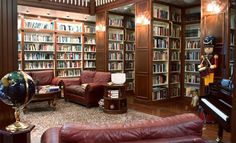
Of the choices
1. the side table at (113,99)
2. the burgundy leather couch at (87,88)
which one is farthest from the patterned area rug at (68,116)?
the burgundy leather couch at (87,88)

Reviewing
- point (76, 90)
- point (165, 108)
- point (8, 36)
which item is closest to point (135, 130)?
point (8, 36)

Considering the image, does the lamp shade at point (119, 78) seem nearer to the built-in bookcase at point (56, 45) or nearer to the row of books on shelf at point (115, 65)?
the row of books on shelf at point (115, 65)

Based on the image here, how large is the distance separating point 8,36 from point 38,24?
18.9ft

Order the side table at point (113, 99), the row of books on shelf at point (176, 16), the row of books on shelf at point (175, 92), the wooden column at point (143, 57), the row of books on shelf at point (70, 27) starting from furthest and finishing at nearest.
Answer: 1. the row of books on shelf at point (70, 27)
2. the row of books on shelf at point (175, 92)
3. the row of books on shelf at point (176, 16)
4. the wooden column at point (143, 57)
5. the side table at point (113, 99)

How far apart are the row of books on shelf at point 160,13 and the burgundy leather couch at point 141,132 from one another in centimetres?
516

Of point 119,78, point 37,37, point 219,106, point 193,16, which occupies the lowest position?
point 219,106

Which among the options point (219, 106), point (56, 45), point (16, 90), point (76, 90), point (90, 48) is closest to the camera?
point (16, 90)

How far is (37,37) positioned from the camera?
7.49 meters

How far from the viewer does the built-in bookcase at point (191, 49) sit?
669 centimetres

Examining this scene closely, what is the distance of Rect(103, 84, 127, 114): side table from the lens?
532 cm

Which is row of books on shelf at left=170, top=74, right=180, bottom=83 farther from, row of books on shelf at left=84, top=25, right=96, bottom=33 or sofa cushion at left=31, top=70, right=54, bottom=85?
sofa cushion at left=31, top=70, right=54, bottom=85

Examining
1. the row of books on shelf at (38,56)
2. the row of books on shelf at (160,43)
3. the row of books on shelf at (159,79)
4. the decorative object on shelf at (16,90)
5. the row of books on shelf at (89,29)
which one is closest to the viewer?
the decorative object on shelf at (16,90)

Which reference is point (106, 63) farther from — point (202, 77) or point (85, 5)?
point (202, 77)

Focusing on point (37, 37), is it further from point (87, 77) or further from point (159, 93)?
point (159, 93)
